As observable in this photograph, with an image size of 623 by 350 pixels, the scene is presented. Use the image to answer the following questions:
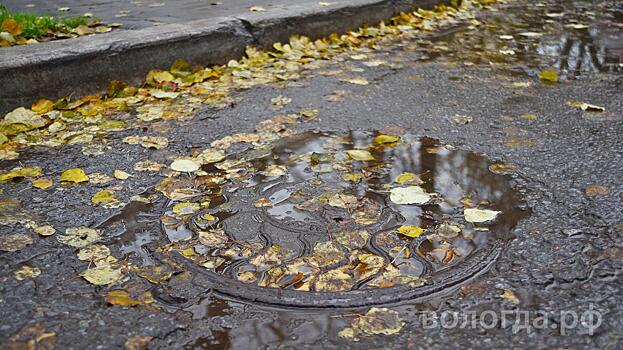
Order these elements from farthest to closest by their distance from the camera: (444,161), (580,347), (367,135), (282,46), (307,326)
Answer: (282,46) < (367,135) < (444,161) < (307,326) < (580,347)

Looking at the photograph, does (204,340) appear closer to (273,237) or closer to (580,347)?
(273,237)

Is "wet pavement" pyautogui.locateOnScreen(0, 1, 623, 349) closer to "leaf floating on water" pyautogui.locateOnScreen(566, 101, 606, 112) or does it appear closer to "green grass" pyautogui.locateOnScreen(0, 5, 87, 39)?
"leaf floating on water" pyautogui.locateOnScreen(566, 101, 606, 112)

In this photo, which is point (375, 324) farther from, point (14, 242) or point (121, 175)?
point (121, 175)

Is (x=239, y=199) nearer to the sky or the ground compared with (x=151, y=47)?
nearer to the ground

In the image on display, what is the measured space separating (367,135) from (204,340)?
1668 mm

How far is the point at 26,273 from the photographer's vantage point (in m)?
1.88

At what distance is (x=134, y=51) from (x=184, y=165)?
136 cm

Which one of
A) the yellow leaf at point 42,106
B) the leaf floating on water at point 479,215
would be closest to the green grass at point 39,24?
the yellow leaf at point 42,106

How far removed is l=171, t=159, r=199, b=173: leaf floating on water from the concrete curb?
1120 millimetres

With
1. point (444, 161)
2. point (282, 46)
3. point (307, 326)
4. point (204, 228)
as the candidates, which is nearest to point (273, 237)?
point (204, 228)

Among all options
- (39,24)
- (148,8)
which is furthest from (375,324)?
(148,8)

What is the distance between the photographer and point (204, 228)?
2.16 metres

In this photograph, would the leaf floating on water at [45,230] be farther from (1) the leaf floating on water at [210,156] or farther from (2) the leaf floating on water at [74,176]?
(1) the leaf floating on water at [210,156]

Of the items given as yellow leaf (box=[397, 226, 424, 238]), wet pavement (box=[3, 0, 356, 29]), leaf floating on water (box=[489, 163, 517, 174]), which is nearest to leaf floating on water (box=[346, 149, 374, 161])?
leaf floating on water (box=[489, 163, 517, 174])
